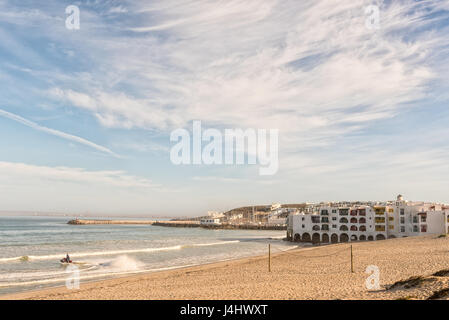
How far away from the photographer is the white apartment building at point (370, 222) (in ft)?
185

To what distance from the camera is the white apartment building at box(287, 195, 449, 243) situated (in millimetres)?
56312

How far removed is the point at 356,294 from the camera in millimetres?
→ 13320

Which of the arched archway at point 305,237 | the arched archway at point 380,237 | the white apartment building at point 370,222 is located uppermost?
the white apartment building at point 370,222

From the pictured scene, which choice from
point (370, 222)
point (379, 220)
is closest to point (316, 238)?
point (370, 222)

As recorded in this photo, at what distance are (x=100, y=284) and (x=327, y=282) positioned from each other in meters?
14.5

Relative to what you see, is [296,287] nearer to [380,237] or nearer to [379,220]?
[380,237]

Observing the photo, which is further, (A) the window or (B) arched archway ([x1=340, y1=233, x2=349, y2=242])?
(B) arched archway ([x1=340, y1=233, x2=349, y2=242])

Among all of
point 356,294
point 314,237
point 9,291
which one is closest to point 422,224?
point 314,237

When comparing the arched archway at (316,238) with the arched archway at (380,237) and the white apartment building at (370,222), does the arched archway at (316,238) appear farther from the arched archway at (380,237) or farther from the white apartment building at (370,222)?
the arched archway at (380,237)
